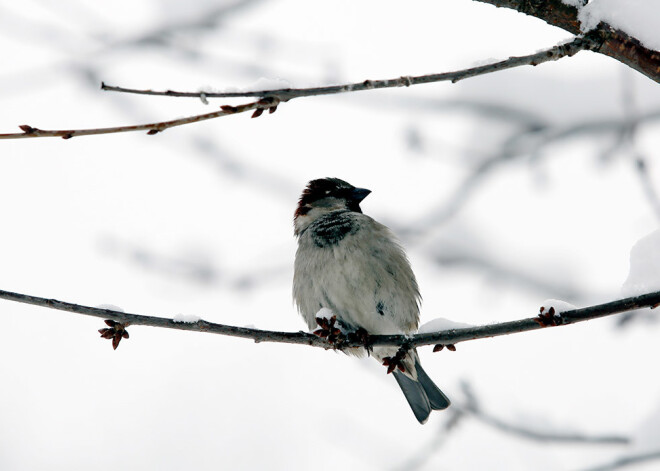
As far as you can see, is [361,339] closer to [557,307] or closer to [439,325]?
[439,325]

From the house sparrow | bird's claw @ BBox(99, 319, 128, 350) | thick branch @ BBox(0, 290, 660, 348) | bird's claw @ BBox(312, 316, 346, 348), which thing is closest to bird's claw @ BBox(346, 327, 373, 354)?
bird's claw @ BBox(312, 316, 346, 348)

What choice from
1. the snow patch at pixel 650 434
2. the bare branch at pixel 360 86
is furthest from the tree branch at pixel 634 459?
the bare branch at pixel 360 86

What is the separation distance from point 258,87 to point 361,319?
105 inches

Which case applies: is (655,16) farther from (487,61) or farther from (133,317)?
(133,317)

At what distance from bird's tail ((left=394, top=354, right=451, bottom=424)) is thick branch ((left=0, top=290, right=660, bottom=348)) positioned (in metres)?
1.79

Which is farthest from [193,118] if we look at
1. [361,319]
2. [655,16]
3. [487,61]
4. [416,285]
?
[416,285]

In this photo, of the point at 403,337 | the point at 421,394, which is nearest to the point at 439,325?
the point at 403,337

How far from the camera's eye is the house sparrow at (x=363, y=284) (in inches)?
162

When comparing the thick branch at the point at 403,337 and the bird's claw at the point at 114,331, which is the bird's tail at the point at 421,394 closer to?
the thick branch at the point at 403,337

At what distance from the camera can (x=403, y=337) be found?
9.05 feet

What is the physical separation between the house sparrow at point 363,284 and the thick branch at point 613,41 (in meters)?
2.29

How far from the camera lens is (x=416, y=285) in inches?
177

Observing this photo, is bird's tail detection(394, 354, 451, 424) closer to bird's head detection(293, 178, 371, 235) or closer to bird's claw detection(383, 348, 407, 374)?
bird's head detection(293, 178, 371, 235)

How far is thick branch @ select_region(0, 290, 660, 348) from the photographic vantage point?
193 cm
